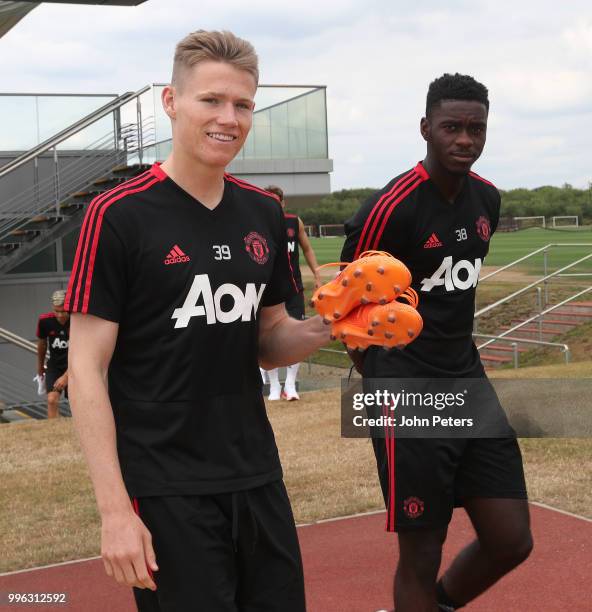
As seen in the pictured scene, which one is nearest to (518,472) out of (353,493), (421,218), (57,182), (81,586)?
(421,218)

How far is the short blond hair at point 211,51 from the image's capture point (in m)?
2.66

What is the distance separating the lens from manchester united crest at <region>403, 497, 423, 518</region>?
393 centimetres

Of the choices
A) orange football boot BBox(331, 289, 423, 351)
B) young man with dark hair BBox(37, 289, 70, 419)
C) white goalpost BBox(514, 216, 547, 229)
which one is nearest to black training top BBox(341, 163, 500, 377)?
orange football boot BBox(331, 289, 423, 351)

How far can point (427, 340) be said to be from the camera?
3.96 metres

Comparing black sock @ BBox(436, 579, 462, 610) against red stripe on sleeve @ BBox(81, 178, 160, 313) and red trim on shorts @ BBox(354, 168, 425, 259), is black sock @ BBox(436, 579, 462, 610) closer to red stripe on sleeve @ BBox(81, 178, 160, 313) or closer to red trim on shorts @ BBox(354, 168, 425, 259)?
red trim on shorts @ BBox(354, 168, 425, 259)

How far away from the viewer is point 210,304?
2.70 metres

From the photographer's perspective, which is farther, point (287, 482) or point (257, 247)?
point (287, 482)

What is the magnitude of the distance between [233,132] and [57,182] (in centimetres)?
1618

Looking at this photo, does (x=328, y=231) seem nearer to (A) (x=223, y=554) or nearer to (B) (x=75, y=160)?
(B) (x=75, y=160)

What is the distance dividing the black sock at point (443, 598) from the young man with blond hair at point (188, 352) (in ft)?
5.31

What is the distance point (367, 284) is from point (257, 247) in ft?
1.12
